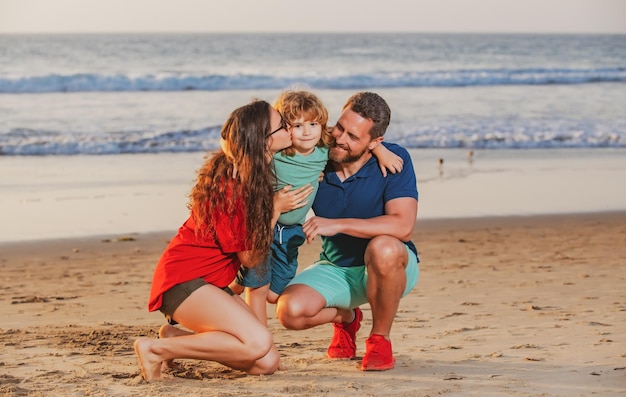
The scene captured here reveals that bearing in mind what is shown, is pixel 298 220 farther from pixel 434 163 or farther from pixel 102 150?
pixel 102 150

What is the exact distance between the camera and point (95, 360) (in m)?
4.59

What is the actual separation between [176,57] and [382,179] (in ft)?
98.6

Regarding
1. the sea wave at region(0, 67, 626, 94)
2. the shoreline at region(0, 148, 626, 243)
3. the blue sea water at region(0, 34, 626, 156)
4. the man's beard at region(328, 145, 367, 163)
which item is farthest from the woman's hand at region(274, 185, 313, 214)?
the sea wave at region(0, 67, 626, 94)

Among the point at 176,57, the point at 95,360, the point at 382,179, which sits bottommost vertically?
the point at 95,360

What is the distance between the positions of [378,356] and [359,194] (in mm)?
764

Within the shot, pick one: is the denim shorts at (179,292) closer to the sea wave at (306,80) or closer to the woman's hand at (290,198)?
the woman's hand at (290,198)

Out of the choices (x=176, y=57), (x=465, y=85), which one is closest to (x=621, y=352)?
(x=465, y=85)

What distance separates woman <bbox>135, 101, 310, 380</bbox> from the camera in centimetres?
402

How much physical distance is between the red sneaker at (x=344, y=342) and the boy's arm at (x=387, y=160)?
77 centimetres

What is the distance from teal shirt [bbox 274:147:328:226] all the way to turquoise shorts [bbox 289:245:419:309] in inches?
11.6

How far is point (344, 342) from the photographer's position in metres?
4.63

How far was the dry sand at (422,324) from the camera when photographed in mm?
4105

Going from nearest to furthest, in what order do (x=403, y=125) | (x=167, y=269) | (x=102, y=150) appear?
(x=167, y=269)
(x=102, y=150)
(x=403, y=125)

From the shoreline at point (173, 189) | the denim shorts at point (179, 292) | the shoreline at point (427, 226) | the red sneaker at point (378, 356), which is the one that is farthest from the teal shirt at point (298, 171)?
the shoreline at point (173, 189)
